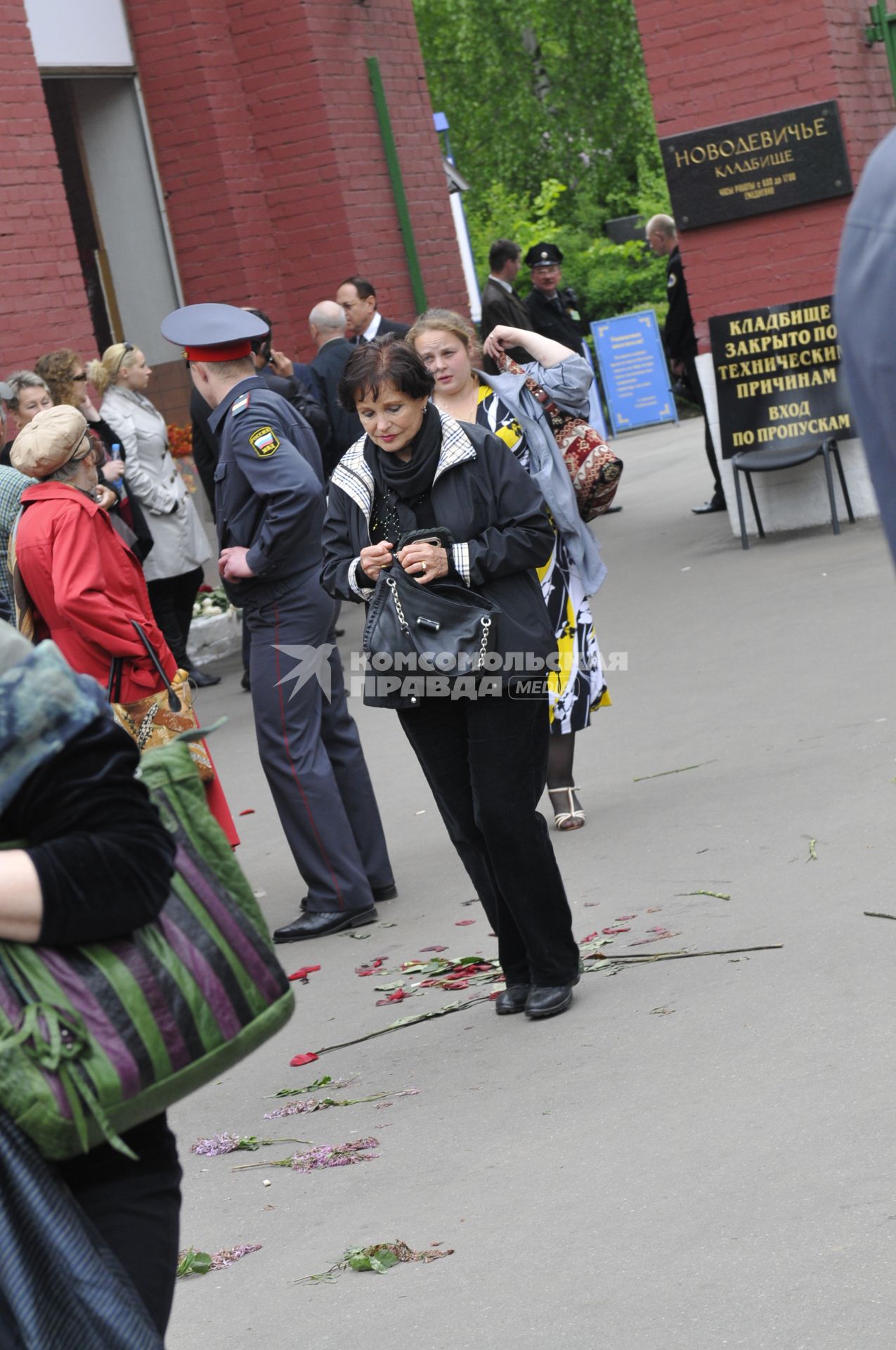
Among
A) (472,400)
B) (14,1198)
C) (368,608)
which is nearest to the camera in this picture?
(14,1198)

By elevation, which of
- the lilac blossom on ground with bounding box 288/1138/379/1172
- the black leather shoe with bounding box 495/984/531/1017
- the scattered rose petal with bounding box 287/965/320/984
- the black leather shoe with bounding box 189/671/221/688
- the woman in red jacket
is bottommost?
the lilac blossom on ground with bounding box 288/1138/379/1172

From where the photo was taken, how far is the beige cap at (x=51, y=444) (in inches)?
224

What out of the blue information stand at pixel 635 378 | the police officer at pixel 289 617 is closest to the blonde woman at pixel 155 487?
the police officer at pixel 289 617

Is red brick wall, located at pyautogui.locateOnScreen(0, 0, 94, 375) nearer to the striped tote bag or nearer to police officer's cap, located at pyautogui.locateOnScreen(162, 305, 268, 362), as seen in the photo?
police officer's cap, located at pyautogui.locateOnScreen(162, 305, 268, 362)

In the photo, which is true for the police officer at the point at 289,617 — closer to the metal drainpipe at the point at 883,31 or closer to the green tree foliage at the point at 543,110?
the metal drainpipe at the point at 883,31

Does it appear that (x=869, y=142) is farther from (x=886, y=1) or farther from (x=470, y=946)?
(x=470, y=946)

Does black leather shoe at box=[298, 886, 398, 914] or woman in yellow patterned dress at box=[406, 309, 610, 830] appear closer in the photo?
woman in yellow patterned dress at box=[406, 309, 610, 830]

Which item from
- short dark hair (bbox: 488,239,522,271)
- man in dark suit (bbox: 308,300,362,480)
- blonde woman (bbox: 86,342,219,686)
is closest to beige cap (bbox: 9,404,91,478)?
blonde woman (bbox: 86,342,219,686)

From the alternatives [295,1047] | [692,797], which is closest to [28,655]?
[295,1047]

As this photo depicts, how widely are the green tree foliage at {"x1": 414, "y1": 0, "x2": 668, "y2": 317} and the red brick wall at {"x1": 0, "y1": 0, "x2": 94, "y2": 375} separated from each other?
78.2 feet

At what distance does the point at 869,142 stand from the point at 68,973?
10.9 meters

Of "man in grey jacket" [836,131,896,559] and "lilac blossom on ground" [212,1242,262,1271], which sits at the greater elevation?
"man in grey jacket" [836,131,896,559]

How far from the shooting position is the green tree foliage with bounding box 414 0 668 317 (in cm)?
3672

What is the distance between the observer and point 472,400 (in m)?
5.84
